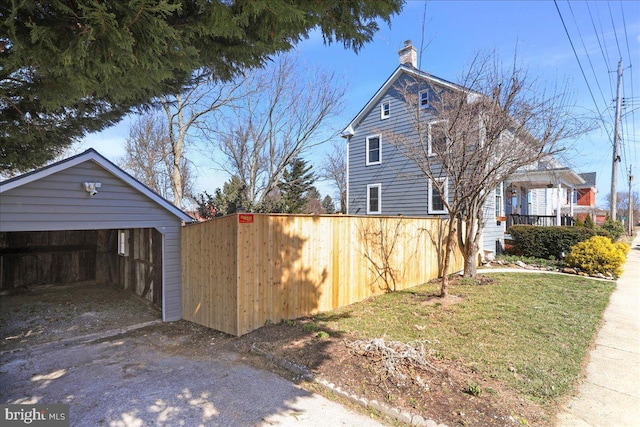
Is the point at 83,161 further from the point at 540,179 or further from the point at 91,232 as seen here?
the point at 540,179

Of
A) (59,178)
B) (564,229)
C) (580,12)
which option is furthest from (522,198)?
(59,178)

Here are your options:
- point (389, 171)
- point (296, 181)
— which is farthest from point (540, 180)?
point (296, 181)

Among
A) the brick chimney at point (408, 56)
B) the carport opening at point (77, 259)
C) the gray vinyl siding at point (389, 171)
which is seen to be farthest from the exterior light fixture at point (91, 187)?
the brick chimney at point (408, 56)

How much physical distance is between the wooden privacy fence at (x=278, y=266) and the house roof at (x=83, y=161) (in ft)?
2.25

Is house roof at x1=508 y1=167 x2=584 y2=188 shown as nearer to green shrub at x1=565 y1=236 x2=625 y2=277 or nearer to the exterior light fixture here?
green shrub at x1=565 y1=236 x2=625 y2=277

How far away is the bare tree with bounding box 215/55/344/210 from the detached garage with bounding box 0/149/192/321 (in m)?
6.27

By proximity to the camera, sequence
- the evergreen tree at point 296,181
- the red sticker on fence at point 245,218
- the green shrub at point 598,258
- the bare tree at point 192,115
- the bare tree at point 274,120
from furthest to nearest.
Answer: the evergreen tree at point 296,181, the bare tree at point 274,120, the bare tree at point 192,115, the green shrub at point 598,258, the red sticker on fence at point 245,218

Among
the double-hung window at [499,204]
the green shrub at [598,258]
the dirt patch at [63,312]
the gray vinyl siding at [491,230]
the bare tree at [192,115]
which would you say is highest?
the bare tree at [192,115]

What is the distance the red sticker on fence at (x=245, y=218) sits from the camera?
5.27 meters

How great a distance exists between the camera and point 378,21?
3.43 m

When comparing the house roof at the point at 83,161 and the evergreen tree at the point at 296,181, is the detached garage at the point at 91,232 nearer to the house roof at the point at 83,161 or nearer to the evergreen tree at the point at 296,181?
the house roof at the point at 83,161

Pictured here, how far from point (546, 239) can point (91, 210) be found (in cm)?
1412

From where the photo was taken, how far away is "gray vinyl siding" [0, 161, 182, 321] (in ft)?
16.0

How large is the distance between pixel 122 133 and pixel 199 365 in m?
15.9
